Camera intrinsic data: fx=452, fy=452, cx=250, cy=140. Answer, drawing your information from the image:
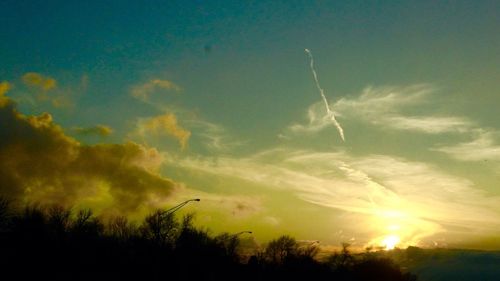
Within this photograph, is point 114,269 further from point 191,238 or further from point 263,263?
point 263,263

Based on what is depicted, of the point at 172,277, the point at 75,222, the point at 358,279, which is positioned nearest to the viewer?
the point at 172,277

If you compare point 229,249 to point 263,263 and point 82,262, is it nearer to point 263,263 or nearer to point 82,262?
point 263,263

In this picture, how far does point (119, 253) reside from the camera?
2928 inches

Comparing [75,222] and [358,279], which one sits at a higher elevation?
[75,222]

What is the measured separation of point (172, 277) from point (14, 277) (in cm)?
2494

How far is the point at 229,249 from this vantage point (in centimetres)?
10962

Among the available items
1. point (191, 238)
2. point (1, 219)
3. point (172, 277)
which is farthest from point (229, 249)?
point (1, 219)

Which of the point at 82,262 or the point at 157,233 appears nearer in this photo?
the point at 82,262

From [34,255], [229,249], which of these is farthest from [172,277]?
[229,249]

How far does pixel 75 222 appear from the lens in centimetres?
8594

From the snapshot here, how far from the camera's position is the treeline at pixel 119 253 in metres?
62.4

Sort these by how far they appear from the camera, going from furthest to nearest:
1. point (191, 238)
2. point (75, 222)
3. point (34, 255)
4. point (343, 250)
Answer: point (343, 250), point (191, 238), point (75, 222), point (34, 255)

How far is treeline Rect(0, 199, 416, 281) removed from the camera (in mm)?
62438

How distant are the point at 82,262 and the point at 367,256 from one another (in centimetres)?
12712
